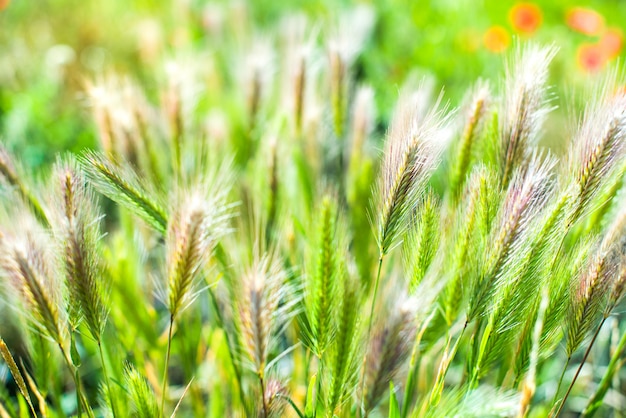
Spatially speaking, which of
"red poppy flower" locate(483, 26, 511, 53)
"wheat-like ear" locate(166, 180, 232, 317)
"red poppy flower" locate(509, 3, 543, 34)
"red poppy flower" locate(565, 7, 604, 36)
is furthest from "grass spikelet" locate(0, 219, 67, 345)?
"red poppy flower" locate(565, 7, 604, 36)

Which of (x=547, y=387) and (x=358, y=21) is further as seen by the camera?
(x=358, y=21)

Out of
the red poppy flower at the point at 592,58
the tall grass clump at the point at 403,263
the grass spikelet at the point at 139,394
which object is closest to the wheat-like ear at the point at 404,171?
the tall grass clump at the point at 403,263

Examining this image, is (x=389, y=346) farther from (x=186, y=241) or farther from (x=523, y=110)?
(x=523, y=110)

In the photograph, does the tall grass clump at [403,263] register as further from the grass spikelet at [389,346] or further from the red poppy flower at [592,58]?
the red poppy flower at [592,58]

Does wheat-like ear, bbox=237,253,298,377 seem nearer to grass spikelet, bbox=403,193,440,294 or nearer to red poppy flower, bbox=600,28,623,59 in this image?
grass spikelet, bbox=403,193,440,294

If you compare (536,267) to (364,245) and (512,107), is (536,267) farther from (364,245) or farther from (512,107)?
(364,245)

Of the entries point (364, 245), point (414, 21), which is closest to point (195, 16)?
point (414, 21)

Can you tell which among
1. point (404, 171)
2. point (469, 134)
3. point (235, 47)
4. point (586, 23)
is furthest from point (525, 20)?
point (404, 171)

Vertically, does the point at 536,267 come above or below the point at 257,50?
below
